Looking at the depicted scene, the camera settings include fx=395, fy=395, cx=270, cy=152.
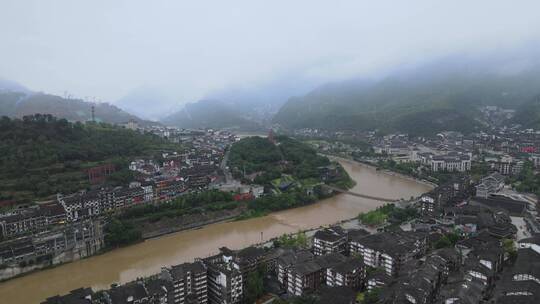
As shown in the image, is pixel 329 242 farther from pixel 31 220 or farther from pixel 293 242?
pixel 31 220

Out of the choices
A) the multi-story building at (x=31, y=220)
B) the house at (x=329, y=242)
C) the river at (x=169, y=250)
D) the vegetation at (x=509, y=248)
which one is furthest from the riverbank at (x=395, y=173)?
the multi-story building at (x=31, y=220)

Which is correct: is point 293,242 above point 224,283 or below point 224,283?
below

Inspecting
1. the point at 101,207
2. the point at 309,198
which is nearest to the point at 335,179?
the point at 309,198

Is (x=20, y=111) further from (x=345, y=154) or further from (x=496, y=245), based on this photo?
(x=496, y=245)

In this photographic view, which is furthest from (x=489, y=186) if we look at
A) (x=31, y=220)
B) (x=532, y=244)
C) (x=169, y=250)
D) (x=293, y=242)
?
(x=31, y=220)

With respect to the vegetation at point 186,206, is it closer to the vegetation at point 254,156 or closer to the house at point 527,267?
the vegetation at point 254,156

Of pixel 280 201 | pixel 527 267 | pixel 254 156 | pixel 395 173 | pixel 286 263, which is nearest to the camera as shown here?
pixel 527 267
